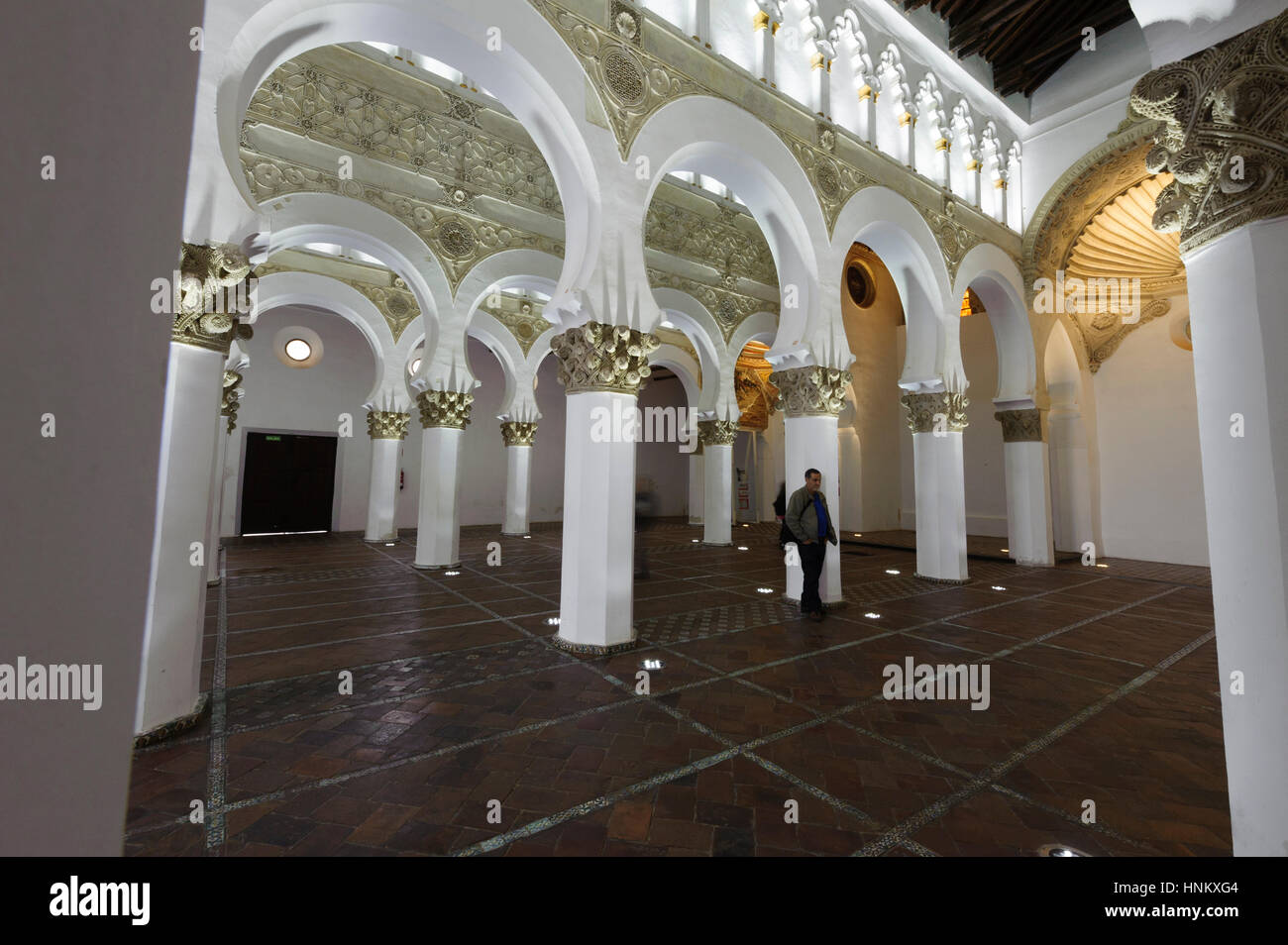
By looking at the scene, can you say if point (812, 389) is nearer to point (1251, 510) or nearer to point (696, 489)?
point (1251, 510)

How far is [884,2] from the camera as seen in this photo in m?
7.14

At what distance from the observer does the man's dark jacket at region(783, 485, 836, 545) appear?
5.61 metres

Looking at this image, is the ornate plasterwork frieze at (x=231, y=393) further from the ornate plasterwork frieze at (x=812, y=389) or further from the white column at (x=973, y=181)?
the white column at (x=973, y=181)

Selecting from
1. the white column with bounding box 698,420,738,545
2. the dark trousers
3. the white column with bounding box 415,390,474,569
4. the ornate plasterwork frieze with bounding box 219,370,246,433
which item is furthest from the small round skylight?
the dark trousers

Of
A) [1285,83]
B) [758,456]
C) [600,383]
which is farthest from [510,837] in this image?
[758,456]

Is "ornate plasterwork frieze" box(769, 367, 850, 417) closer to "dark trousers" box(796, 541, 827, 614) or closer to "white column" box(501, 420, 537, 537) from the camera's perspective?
"dark trousers" box(796, 541, 827, 614)

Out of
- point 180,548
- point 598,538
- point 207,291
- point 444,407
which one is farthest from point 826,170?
point 180,548

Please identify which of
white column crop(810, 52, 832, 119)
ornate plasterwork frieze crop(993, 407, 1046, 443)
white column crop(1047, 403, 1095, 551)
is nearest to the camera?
white column crop(810, 52, 832, 119)

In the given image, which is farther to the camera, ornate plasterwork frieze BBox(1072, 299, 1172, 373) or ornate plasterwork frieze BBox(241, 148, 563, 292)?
ornate plasterwork frieze BBox(1072, 299, 1172, 373)

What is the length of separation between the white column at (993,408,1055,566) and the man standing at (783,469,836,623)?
5713mm

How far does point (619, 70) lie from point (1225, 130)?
4.33 metres

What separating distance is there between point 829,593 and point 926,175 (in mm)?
6563

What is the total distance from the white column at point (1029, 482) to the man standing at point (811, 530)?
5713mm
